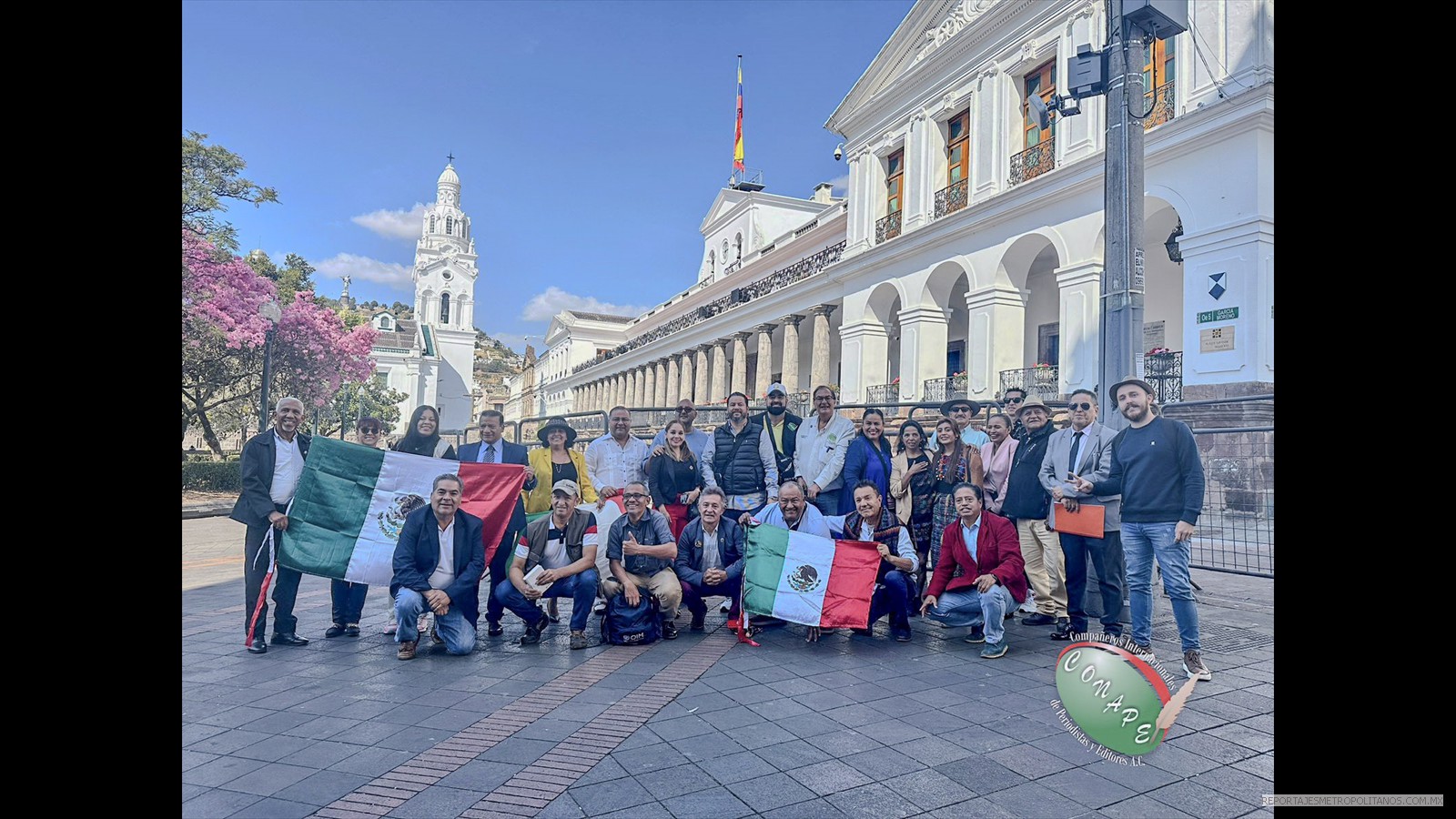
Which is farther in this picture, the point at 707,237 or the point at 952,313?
the point at 707,237

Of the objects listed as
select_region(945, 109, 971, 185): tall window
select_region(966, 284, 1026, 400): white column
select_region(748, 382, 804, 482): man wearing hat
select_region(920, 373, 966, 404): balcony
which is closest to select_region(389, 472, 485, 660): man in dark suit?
select_region(748, 382, 804, 482): man wearing hat

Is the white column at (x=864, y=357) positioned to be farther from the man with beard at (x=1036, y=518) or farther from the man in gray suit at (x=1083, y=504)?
the man in gray suit at (x=1083, y=504)

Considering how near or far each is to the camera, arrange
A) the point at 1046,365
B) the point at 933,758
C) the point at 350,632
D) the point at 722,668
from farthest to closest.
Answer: the point at 1046,365
the point at 350,632
the point at 722,668
the point at 933,758

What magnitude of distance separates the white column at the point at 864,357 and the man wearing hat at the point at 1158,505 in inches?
748

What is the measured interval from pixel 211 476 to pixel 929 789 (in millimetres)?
14933

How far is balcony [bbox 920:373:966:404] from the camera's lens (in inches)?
794

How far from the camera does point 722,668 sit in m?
4.94

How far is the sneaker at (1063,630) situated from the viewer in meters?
5.64

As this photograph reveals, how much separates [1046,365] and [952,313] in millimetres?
5907

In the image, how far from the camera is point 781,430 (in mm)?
6898
